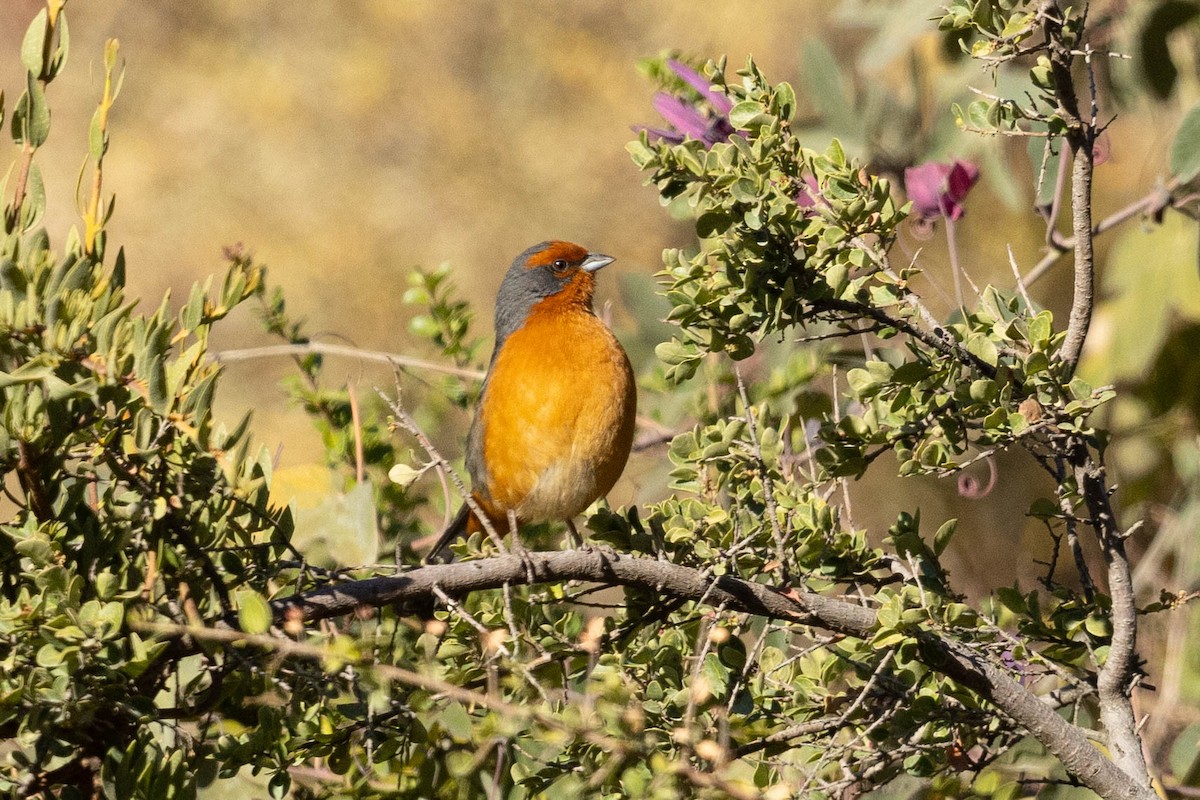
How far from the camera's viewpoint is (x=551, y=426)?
12.1 ft

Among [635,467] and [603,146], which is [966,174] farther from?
[603,146]

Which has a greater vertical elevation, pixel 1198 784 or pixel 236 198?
pixel 236 198

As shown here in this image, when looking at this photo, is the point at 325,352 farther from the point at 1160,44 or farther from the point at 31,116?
the point at 1160,44

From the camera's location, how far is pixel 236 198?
1142cm

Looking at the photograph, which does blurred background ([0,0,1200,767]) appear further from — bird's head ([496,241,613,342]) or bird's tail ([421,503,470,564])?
bird's tail ([421,503,470,564])

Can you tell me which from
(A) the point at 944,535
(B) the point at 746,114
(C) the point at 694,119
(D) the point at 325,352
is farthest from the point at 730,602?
(D) the point at 325,352

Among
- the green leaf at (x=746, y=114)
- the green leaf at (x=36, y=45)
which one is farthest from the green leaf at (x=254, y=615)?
the green leaf at (x=746, y=114)

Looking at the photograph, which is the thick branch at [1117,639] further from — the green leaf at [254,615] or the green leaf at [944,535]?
the green leaf at [254,615]

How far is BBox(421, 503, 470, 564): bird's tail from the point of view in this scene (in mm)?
3357

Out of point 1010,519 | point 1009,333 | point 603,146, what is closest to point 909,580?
point 1009,333

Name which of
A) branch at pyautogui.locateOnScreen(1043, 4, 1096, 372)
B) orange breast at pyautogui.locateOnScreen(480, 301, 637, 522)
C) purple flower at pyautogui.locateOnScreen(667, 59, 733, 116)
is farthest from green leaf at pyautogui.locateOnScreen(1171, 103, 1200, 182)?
orange breast at pyautogui.locateOnScreen(480, 301, 637, 522)

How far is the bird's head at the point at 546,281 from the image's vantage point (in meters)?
4.31

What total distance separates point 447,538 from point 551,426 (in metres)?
0.44

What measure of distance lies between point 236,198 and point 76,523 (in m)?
9.80
